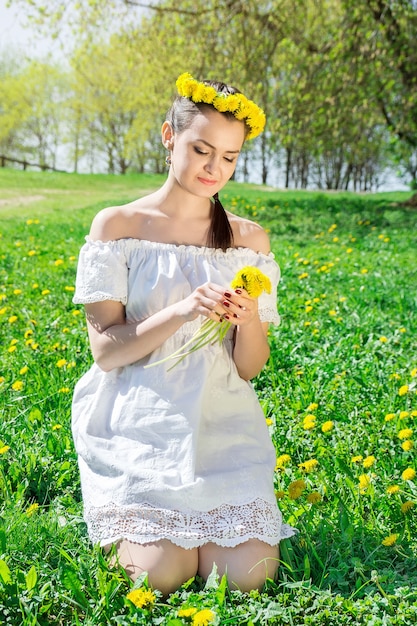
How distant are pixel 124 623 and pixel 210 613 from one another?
22 cm

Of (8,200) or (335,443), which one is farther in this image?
(8,200)

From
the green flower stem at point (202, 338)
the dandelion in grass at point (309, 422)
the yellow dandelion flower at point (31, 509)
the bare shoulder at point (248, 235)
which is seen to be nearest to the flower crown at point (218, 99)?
the bare shoulder at point (248, 235)

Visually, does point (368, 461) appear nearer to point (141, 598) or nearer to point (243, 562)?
point (243, 562)

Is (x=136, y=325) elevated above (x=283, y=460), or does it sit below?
above

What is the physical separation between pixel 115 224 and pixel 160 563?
108 cm

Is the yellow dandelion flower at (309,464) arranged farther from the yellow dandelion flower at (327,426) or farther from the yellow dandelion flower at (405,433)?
Result: the yellow dandelion flower at (405,433)

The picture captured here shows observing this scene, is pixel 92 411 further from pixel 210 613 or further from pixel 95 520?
pixel 210 613

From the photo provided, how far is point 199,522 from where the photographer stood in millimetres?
1953

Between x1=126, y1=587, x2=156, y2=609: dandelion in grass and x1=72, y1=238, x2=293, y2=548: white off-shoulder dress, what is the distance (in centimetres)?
16

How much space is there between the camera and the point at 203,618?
1659 millimetres

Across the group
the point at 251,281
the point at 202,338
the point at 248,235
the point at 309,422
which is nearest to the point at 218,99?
the point at 248,235

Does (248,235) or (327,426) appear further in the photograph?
(327,426)

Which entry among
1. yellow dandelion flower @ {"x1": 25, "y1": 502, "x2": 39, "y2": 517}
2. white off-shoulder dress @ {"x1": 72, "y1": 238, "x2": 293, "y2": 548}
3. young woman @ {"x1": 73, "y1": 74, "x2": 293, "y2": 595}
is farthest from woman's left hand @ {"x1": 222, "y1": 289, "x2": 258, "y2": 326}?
yellow dandelion flower @ {"x1": 25, "y1": 502, "x2": 39, "y2": 517}

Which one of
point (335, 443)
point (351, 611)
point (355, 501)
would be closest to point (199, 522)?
point (351, 611)
